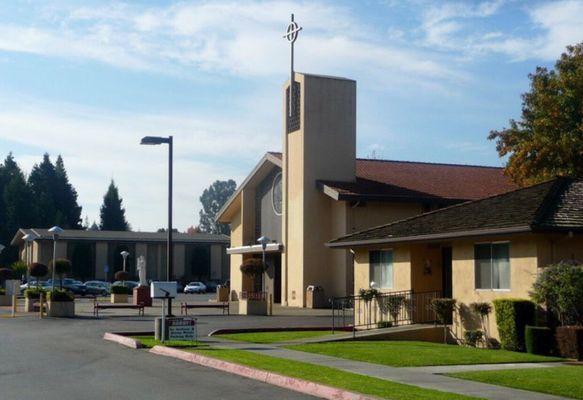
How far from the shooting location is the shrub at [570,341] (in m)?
18.9

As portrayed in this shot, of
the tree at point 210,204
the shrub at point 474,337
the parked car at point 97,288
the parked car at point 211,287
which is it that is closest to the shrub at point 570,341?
the shrub at point 474,337

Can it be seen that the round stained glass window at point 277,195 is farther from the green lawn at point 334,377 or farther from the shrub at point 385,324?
the green lawn at point 334,377

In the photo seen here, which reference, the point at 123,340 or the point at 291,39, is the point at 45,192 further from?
the point at 123,340

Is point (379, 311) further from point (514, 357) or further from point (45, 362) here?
point (45, 362)

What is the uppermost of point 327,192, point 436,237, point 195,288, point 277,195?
point 277,195

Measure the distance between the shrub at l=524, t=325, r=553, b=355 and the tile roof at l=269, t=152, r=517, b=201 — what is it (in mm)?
23005

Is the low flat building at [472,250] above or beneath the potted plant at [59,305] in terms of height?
above

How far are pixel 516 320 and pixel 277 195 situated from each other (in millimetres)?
30616

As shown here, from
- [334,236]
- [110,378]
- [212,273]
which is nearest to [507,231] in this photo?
[110,378]

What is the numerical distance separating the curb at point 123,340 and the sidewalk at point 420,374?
2.18 m

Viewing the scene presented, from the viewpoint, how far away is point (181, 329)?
21500 millimetres

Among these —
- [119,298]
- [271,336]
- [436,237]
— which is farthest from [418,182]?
[271,336]

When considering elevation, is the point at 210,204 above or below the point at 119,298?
above

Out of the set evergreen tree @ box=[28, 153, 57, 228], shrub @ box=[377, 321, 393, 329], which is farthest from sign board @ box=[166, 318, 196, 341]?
evergreen tree @ box=[28, 153, 57, 228]
